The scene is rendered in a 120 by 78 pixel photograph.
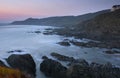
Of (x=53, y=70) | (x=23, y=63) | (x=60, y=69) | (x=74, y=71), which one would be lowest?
(x=53, y=70)

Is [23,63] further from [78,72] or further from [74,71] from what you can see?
[78,72]

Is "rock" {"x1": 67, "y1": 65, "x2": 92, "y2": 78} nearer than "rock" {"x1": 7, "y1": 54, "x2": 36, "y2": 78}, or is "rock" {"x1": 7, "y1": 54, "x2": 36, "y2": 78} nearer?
"rock" {"x1": 67, "y1": 65, "x2": 92, "y2": 78}

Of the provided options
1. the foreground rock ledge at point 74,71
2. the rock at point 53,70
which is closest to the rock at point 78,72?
the foreground rock ledge at point 74,71

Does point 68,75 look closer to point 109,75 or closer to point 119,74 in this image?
point 109,75

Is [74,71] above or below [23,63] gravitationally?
below

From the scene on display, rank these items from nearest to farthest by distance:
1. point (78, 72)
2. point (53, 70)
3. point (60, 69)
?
point (78, 72), point (60, 69), point (53, 70)

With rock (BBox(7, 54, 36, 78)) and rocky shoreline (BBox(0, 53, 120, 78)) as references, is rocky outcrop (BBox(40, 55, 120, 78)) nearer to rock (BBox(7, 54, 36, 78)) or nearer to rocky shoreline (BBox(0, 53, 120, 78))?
rocky shoreline (BBox(0, 53, 120, 78))

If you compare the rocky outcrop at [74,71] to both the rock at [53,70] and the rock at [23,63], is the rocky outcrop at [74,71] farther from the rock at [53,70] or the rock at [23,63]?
the rock at [23,63]

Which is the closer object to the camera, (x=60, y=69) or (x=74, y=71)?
(x=74, y=71)

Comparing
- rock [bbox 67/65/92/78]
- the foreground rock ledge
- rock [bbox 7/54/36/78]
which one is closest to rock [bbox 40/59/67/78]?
the foreground rock ledge

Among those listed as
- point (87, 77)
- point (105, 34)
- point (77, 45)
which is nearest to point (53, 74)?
point (87, 77)

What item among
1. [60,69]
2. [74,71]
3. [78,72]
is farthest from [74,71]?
[60,69]

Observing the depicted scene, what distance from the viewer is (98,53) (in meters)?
48.6

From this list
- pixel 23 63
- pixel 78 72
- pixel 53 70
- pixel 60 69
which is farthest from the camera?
pixel 23 63
